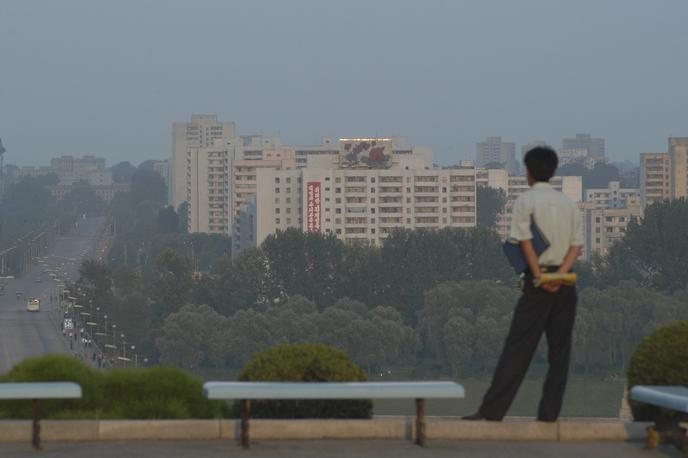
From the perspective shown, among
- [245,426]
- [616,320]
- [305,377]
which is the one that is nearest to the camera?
[245,426]

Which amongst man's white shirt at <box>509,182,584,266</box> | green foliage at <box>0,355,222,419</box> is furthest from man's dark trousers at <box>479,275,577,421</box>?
green foliage at <box>0,355,222,419</box>

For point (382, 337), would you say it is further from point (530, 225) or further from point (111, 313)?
point (530, 225)

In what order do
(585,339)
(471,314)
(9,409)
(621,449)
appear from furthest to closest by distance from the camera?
(471,314)
(585,339)
(9,409)
(621,449)

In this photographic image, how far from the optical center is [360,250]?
178375 mm

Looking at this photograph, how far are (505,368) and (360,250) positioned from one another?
520 ft

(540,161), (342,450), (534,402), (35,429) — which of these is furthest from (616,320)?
(35,429)

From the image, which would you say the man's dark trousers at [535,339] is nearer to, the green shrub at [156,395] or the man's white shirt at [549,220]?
the man's white shirt at [549,220]

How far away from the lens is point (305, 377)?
22.3m

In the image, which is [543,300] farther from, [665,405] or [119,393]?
[119,393]

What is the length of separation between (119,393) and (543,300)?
21.6 feet

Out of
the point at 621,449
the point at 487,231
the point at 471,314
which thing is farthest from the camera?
the point at 487,231

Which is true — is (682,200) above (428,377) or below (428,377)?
above

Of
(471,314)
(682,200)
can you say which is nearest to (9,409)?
(471,314)

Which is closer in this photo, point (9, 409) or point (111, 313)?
point (9, 409)
